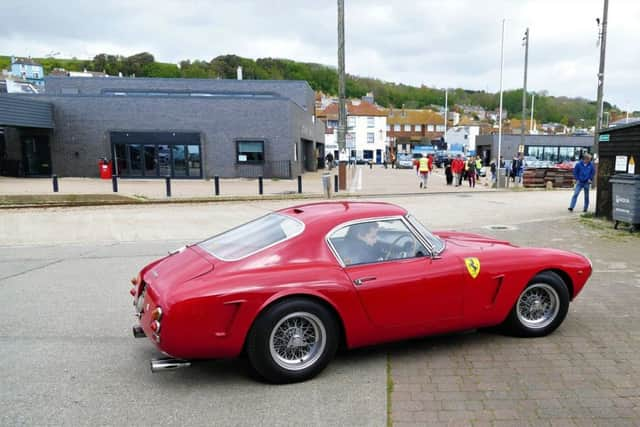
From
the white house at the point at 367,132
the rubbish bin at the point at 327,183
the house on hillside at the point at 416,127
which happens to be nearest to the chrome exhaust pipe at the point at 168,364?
the rubbish bin at the point at 327,183

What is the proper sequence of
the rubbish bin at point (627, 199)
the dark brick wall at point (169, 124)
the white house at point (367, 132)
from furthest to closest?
the white house at point (367, 132), the dark brick wall at point (169, 124), the rubbish bin at point (627, 199)

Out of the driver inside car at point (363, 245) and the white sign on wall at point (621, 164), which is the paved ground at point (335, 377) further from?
the white sign on wall at point (621, 164)

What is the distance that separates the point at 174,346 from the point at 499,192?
21.1 meters

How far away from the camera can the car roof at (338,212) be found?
4020mm

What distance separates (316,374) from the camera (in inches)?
147

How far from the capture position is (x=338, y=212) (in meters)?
4.17

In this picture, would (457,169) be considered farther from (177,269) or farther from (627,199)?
(177,269)

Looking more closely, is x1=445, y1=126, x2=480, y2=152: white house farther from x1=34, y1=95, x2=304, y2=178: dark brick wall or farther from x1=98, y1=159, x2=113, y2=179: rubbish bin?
x1=98, y1=159, x2=113, y2=179: rubbish bin

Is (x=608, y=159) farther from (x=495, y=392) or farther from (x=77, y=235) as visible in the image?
(x=77, y=235)

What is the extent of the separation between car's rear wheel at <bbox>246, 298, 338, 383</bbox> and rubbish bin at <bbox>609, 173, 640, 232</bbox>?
8937mm

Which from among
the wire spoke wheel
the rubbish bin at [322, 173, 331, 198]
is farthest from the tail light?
the rubbish bin at [322, 173, 331, 198]

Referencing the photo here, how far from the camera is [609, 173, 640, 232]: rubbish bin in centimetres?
989

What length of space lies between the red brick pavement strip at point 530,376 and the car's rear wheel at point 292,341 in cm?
64

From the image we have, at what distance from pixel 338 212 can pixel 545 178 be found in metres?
24.7
